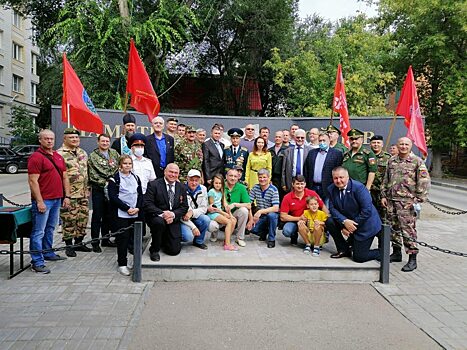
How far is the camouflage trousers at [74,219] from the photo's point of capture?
20.7 ft

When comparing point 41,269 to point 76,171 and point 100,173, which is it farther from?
point 100,173

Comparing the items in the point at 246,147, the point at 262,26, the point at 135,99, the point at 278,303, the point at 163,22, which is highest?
the point at 262,26

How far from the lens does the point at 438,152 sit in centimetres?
2669

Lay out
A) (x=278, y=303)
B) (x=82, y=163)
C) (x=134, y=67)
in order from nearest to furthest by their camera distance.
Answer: (x=278, y=303) < (x=82, y=163) < (x=134, y=67)

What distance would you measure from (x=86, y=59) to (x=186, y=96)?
36.8ft

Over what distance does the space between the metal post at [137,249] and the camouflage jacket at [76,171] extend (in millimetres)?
1712

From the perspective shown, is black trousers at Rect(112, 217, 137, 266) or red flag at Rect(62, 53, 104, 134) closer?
black trousers at Rect(112, 217, 137, 266)

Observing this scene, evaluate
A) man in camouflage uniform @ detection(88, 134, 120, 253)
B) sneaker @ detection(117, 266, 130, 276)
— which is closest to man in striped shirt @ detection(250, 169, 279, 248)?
sneaker @ detection(117, 266, 130, 276)

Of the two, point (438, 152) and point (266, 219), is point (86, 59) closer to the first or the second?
point (266, 219)

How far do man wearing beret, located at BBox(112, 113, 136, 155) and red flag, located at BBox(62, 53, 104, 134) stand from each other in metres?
0.44

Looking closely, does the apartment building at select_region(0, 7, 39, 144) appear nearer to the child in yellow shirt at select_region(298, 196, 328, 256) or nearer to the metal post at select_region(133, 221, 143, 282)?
the metal post at select_region(133, 221, 143, 282)

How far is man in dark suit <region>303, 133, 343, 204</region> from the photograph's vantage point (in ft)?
22.4

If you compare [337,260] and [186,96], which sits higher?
[186,96]

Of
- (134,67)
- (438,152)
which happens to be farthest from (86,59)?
(438,152)
